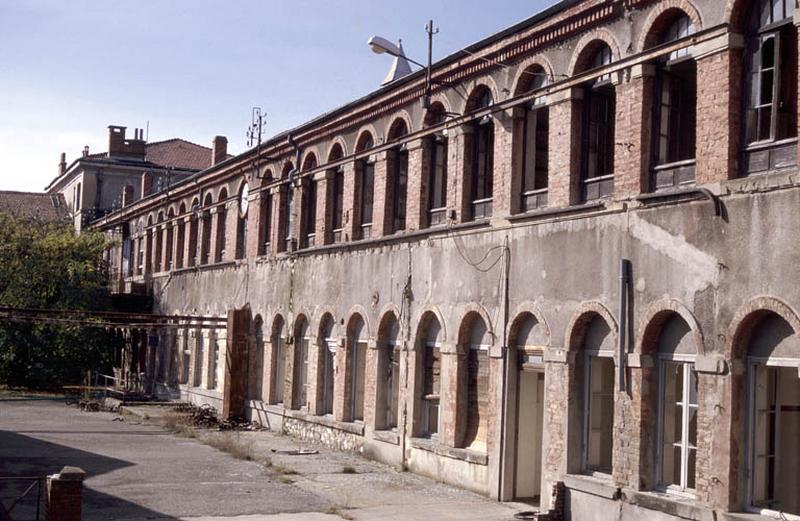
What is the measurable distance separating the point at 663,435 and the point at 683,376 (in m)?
0.94

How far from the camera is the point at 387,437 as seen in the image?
883 inches

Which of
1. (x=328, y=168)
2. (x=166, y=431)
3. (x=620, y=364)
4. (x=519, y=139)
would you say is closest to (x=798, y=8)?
(x=620, y=364)

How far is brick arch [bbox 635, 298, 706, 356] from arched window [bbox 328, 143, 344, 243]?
12.6 meters

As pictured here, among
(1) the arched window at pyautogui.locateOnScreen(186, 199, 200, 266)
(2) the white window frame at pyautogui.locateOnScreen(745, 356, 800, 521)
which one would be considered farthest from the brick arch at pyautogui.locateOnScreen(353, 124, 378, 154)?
(1) the arched window at pyautogui.locateOnScreen(186, 199, 200, 266)

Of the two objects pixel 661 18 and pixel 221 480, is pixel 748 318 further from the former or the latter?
pixel 221 480

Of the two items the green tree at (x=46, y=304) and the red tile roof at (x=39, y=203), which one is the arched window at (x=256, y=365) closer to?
the green tree at (x=46, y=304)

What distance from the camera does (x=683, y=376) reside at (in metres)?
14.5

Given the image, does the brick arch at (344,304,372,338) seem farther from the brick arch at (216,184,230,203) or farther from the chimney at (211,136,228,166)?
the chimney at (211,136,228,166)

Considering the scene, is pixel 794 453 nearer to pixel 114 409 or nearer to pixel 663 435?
pixel 663 435

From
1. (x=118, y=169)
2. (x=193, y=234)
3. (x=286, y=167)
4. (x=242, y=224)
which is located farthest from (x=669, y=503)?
(x=118, y=169)

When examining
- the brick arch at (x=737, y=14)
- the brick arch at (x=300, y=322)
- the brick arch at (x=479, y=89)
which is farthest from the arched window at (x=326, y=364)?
the brick arch at (x=737, y=14)

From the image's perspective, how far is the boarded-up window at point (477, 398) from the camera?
63.6 ft

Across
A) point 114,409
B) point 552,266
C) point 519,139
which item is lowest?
point 114,409

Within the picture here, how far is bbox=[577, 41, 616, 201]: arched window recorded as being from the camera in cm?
1681
